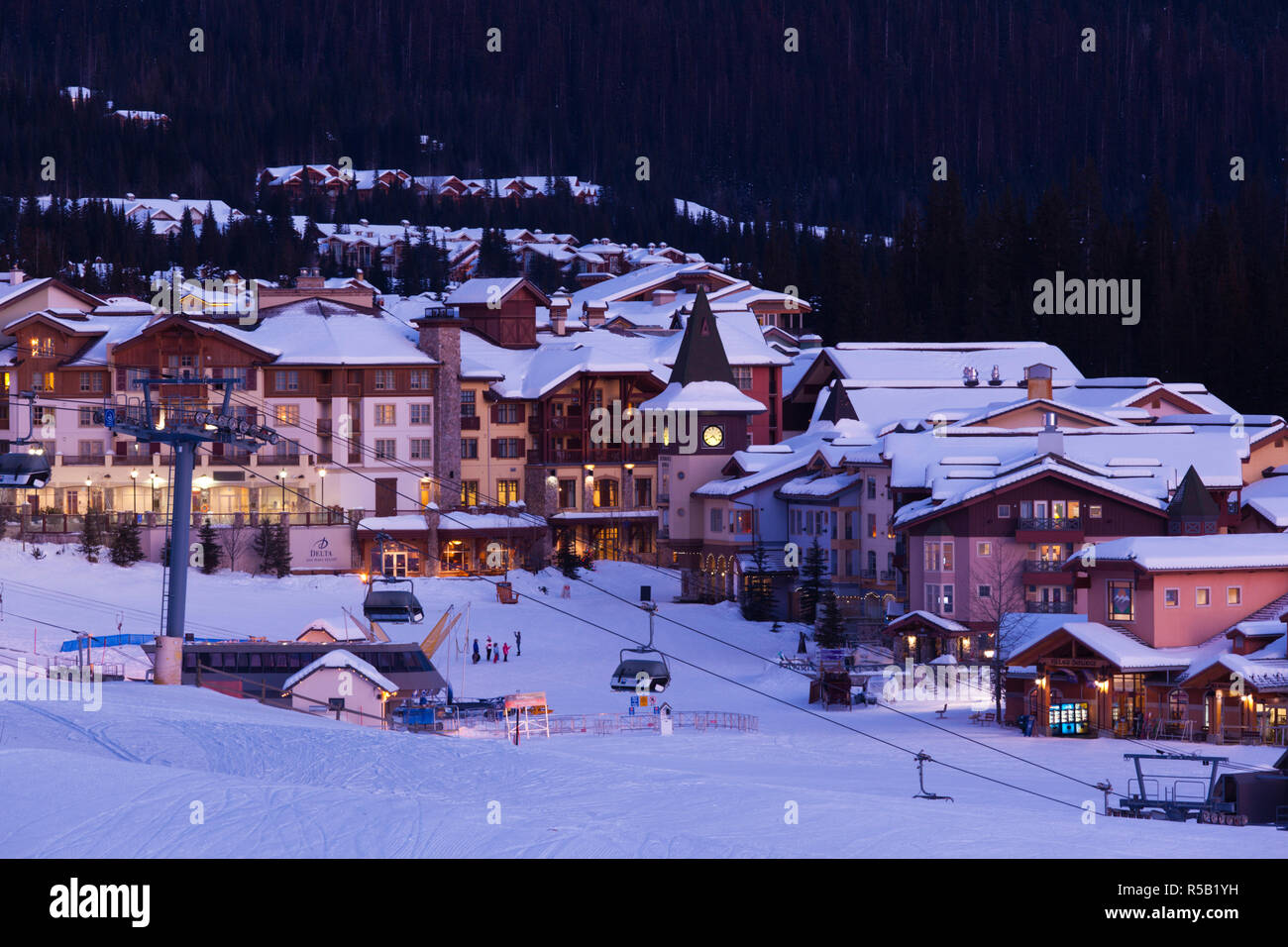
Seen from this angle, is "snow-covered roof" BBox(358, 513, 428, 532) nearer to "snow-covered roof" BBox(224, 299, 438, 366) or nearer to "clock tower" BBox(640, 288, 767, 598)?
"snow-covered roof" BBox(224, 299, 438, 366)

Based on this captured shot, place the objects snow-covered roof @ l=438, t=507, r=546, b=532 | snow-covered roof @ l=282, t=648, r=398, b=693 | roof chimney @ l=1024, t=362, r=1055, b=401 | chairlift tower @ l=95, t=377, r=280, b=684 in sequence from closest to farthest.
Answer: chairlift tower @ l=95, t=377, r=280, b=684 → snow-covered roof @ l=282, t=648, r=398, b=693 → snow-covered roof @ l=438, t=507, r=546, b=532 → roof chimney @ l=1024, t=362, r=1055, b=401

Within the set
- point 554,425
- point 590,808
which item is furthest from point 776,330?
point 590,808

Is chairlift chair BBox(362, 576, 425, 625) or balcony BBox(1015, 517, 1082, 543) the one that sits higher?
balcony BBox(1015, 517, 1082, 543)

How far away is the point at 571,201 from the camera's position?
200m

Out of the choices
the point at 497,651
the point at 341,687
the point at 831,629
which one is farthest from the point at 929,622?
the point at 341,687

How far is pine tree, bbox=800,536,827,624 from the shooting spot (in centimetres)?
6312

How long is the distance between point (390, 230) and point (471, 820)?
540 ft

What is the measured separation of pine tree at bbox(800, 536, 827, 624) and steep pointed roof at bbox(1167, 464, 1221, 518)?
441 inches

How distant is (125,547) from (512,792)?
40580mm

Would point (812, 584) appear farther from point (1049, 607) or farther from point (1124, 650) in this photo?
point (1124, 650)

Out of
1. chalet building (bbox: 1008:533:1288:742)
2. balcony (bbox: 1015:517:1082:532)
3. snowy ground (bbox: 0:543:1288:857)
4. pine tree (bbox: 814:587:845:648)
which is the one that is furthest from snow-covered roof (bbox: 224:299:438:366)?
snowy ground (bbox: 0:543:1288:857)

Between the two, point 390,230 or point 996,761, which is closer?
point 996,761

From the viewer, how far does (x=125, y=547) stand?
2495 inches
